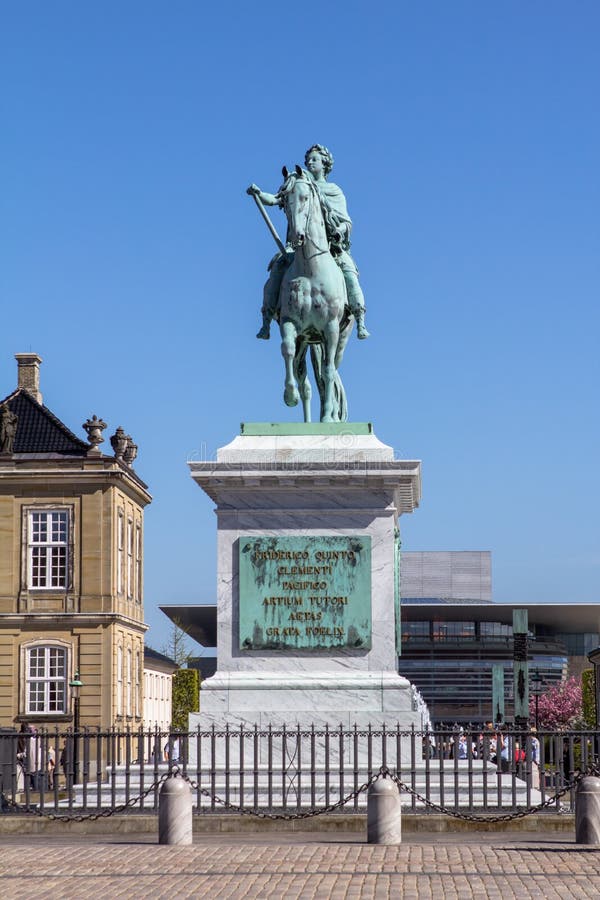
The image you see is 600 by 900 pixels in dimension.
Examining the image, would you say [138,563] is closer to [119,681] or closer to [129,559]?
[129,559]

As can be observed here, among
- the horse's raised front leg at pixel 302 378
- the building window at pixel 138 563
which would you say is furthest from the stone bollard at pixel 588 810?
the building window at pixel 138 563

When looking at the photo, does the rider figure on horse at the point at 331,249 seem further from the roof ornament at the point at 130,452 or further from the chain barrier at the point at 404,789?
the roof ornament at the point at 130,452

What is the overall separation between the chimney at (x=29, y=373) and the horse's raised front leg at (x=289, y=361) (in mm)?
45877

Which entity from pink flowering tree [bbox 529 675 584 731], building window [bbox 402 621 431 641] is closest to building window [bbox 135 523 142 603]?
pink flowering tree [bbox 529 675 584 731]

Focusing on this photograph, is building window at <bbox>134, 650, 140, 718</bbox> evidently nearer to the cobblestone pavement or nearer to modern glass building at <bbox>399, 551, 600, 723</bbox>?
modern glass building at <bbox>399, 551, 600, 723</bbox>

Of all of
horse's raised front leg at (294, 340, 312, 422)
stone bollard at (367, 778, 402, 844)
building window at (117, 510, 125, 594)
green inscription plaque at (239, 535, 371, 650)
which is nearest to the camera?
stone bollard at (367, 778, 402, 844)

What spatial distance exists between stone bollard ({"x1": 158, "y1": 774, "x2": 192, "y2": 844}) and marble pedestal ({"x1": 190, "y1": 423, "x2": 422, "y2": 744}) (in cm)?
330

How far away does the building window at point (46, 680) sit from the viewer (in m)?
60.1

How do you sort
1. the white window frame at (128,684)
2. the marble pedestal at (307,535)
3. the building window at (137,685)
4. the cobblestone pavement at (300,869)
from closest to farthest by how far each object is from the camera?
the cobblestone pavement at (300,869), the marble pedestal at (307,535), the white window frame at (128,684), the building window at (137,685)

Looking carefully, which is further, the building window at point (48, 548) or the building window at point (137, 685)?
the building window at point (137, 685)

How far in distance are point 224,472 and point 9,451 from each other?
42.4m

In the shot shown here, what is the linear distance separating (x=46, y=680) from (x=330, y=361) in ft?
132

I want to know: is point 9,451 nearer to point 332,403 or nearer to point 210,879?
point 332,403

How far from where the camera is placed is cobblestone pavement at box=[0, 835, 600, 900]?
13758 mm
